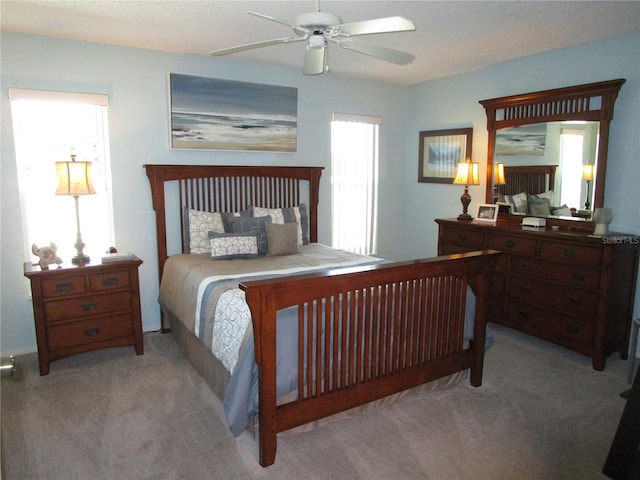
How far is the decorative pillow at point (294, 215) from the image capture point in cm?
419

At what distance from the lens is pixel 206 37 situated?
3.51m

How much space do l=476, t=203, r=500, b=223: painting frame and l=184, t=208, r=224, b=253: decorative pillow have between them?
98.9 inches

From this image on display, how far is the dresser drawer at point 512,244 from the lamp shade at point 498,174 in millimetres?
677

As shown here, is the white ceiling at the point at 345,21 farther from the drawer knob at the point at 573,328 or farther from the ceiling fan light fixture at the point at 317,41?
the drawer knob at the point at 573,328

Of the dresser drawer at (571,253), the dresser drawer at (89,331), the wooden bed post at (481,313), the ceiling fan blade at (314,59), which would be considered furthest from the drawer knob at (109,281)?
the dresser drawer at (571,253)

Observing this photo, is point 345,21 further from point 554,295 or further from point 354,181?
point 554,295

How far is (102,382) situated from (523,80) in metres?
4.30

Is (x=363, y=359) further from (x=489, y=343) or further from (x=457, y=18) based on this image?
(x=457, y=18)

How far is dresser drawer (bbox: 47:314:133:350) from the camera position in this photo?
127 inches

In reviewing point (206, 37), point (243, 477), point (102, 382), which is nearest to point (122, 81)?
point (206, 37)

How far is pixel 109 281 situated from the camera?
11.1ft

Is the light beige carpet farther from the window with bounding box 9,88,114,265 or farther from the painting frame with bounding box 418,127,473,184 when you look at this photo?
the painting frame with bounding box 418,127,473,184

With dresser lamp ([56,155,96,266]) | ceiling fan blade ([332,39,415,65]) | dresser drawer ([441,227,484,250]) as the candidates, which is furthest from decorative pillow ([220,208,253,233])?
ceiling fan blade ([332,39,415,65])

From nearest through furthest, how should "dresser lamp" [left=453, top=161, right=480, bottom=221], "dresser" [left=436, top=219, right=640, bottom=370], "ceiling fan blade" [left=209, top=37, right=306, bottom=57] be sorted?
1. "ceiling fan blade" [left=209, top=37, right=306, bottom=57]
2. "dresser" [left=436, top=219, right=640, bottom=370]
3. "dresser lamp" [left=453, top=161, right=480, bottom=221]
